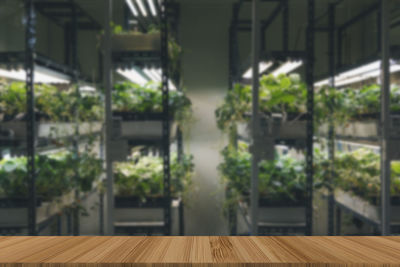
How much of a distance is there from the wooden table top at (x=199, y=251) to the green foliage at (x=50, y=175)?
1.34 metres

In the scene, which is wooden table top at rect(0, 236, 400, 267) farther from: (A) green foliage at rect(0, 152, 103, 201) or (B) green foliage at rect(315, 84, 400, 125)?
(B) green foliage at rect(315, 84, 400, 125)

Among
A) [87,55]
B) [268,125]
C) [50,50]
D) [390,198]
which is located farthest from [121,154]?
[50,50]

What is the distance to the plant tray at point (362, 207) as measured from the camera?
176cm

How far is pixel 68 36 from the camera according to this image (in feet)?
8.83

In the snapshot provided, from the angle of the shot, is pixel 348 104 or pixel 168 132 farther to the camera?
pixel 348 104

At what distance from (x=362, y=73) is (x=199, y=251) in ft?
7.65

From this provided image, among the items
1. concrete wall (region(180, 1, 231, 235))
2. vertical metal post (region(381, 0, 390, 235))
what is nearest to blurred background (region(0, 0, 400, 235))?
vertical metal post (region(381, 0, 390, 235))

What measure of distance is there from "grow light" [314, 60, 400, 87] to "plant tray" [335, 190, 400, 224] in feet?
3.06

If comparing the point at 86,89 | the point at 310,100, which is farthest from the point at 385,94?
the point at 86,89

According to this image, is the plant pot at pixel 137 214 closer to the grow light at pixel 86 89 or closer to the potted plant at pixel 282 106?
the potted plant at pixel 282 106

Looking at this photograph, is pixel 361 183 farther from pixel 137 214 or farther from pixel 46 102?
pixel 46 102

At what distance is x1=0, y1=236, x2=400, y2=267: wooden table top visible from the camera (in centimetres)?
45

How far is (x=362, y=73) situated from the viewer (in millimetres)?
2266

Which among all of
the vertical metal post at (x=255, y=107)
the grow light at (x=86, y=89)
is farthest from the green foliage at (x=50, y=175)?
the vertical metal post at (x=255, y=107)
